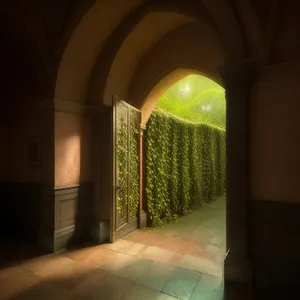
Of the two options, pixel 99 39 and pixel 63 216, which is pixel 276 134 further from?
pixel 63 216

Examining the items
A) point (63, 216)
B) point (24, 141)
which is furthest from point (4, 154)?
point (63, 216)

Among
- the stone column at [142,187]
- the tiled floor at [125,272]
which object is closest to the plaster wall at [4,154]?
the tiled floor at [125,272]

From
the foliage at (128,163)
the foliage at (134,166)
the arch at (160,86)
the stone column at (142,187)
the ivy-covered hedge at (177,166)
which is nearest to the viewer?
the foliage at (128,163)

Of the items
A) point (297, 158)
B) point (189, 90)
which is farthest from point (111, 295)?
point (189, 90)

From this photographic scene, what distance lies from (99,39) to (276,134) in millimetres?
2973

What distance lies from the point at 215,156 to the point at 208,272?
5.79 m

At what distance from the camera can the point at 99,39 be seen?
3.61 m

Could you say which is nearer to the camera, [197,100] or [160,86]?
[160,86]

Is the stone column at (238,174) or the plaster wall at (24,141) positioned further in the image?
the plaster wall at (24,141)

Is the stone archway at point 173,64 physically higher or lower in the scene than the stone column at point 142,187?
higher

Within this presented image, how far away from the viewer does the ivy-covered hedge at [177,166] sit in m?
4.73

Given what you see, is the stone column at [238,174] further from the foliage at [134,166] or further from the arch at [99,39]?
the foliage at [134,166]

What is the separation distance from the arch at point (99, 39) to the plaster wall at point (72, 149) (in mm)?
365

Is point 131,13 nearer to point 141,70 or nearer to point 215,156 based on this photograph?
point 141,70
